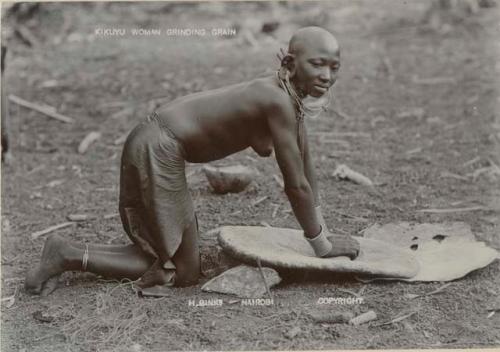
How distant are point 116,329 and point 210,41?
128 inches

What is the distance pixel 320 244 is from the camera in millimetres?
2949

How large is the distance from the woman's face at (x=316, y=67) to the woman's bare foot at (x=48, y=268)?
1.14 m

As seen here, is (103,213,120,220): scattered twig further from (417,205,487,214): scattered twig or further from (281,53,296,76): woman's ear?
(417,205,487,214): scattered twig

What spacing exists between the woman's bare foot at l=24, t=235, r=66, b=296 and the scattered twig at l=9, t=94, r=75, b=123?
2002 millimetres

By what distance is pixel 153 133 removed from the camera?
2.91 meters

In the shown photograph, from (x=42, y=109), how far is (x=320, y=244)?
2673 mm

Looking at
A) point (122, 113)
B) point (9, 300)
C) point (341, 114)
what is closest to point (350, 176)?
point (341, 114)

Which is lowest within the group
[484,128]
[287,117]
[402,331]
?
[402,331]

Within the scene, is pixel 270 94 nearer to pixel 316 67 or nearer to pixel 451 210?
pixel 316 67

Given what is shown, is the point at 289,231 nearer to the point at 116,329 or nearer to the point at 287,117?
the point at 287,117

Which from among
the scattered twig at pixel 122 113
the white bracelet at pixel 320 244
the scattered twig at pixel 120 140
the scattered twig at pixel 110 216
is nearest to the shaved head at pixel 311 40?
the white bracelet at pixel 320 244

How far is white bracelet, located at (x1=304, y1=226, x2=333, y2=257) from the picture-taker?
2943mm

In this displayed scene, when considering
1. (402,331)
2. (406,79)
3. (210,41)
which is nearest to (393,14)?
(406,79)

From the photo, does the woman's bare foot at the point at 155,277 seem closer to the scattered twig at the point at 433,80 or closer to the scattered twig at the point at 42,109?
the scattered twig at the point at 42,109
